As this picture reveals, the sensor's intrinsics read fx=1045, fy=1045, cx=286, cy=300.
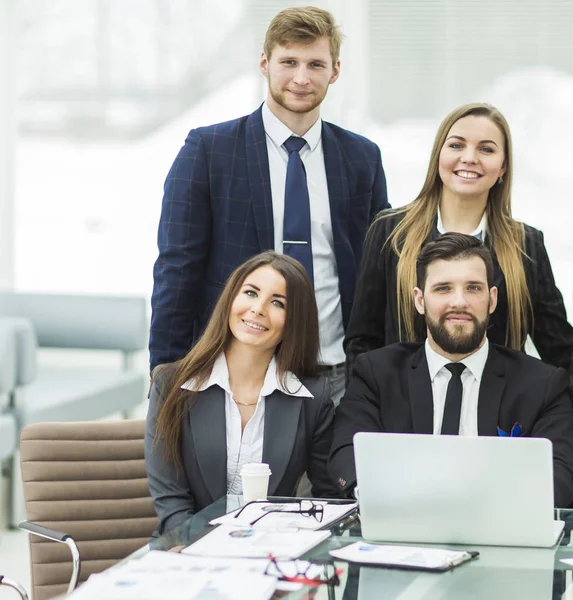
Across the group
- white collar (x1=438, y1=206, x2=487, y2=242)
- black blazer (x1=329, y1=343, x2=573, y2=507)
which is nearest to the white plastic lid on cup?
black blazer (x1=329, y1=343, x2=573, y2=507)

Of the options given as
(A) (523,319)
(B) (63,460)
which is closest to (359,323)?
(A) (523,319)

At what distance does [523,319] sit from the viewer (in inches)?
111

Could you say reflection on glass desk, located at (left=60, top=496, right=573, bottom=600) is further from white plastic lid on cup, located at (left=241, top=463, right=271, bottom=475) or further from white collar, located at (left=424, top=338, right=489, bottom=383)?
white collar, located at (left=424, top=338, right=489, bottom=383)

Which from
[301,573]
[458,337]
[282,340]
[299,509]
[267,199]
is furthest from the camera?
[267,199]

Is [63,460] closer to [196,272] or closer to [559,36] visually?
[196,272]

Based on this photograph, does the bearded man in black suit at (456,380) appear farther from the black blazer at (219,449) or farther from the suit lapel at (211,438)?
the suit lapel at (211,438)

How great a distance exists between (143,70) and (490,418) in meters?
4.04

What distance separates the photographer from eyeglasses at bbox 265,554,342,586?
170cm

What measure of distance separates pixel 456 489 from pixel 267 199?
1.33 m

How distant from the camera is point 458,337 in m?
2.56

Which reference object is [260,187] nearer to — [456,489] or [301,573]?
[456,489]

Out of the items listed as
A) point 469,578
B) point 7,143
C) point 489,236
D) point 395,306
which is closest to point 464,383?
point 395,306

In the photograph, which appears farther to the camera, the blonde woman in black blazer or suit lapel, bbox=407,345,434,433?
the blonde woman in black blazer

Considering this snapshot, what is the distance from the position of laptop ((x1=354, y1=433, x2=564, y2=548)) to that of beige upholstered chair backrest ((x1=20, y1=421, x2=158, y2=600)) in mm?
1018
